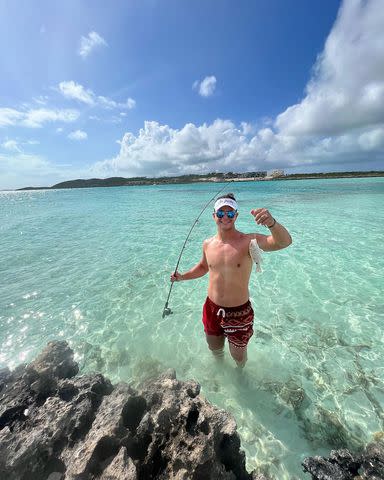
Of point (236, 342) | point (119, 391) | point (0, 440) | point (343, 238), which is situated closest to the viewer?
point (0, 440)

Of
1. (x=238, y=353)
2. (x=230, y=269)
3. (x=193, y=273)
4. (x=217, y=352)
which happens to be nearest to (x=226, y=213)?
(x=230, y=269)

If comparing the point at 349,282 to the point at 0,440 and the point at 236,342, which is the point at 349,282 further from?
the point at 0,440

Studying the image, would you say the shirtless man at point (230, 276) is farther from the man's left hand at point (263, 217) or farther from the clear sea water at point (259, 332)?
the clear sea water at point (259, 332)

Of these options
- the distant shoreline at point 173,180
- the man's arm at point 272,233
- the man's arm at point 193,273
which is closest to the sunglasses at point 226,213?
the man's arm at point 272,233

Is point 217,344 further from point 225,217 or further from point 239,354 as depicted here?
point 225,217

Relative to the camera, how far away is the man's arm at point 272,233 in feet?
9.50

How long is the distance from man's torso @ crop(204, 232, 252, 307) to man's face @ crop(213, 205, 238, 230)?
23cm

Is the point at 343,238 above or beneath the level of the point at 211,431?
beneath

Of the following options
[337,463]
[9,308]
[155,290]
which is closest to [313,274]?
[155,290]

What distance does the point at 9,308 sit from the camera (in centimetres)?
699

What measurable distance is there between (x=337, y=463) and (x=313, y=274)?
6382 mm

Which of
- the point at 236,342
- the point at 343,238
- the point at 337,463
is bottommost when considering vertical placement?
the point at 343,238

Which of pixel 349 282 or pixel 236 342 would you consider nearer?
pixel 236 342

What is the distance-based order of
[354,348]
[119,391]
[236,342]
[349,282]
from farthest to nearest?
[349,282], [354,348], [236,342], [119,391]
